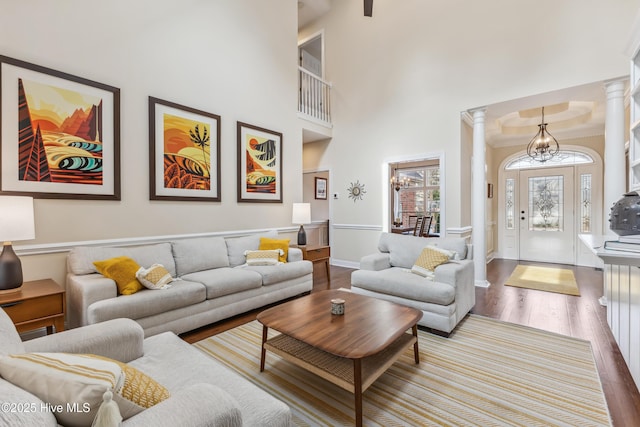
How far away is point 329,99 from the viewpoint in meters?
6.15

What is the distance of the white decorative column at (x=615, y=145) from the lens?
3.37 meters

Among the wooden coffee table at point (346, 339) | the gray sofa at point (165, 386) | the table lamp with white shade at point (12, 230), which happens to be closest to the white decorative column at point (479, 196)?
the wooden coffee table at point (346, 339)

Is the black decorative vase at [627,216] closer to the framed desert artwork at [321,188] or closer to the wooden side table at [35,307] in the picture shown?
the wooden side table at [35,307]

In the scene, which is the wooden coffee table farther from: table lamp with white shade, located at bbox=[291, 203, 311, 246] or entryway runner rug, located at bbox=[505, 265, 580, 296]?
entryway runner rug, located at bbox=[505, 265, 580, 296]

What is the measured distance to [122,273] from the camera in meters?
2.53

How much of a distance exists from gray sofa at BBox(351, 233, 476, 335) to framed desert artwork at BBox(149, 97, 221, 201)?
2.30 metres

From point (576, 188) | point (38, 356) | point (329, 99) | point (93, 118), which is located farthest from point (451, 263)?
point (576, 188)

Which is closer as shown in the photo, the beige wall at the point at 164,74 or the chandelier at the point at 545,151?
the beige wall at the point at 164,74

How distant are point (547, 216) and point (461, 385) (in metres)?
5.88

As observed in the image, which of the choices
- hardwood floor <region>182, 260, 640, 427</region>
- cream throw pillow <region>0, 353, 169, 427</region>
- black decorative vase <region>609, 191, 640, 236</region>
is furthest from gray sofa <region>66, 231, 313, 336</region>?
black decorative vase <region>609, 191, 640, 236</region>

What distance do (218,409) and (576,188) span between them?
296 inches

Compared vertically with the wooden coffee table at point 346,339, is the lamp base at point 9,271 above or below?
above

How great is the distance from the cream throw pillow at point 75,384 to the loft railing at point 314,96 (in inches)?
197

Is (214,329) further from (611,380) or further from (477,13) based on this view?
(477,13)
